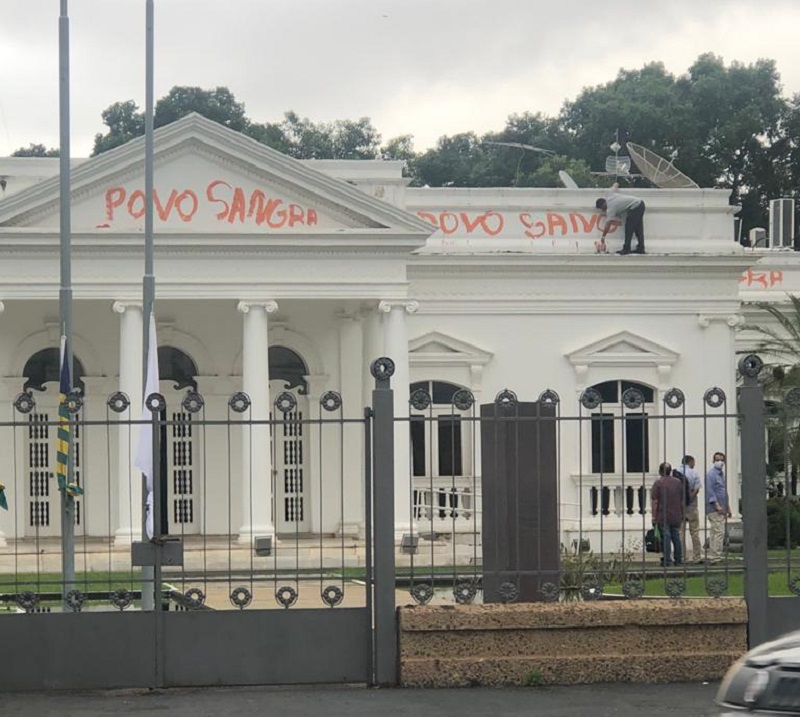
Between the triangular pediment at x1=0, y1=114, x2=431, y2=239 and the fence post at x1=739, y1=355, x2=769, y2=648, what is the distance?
52.7ft

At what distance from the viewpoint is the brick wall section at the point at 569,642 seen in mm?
12781

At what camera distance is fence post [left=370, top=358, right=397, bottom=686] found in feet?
42.0

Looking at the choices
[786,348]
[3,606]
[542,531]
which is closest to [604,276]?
[786,348]

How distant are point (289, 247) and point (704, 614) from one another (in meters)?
16.9

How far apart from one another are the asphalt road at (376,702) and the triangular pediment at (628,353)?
1954cm

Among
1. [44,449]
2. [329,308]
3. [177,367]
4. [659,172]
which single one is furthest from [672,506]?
[659,172]

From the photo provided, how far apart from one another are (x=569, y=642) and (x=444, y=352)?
62.7 ft

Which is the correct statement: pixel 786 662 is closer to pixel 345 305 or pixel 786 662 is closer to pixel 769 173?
pixel 345 305

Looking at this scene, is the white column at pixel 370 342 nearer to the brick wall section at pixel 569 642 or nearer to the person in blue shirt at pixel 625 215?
the person in blue shirt at pixel 625 215

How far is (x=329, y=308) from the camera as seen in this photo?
31609 millimetres

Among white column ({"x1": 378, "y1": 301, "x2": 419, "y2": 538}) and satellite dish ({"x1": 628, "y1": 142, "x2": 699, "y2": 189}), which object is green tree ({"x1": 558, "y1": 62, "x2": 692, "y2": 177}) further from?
white column ({"x1": 378, "y1": 301, "x2": 419, "y2": 538})

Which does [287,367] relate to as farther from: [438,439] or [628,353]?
[628,353]

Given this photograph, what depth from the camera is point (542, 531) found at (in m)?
13.7

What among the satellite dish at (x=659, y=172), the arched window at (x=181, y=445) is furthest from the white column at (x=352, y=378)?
the satellite dish at (x=659, y=172)
